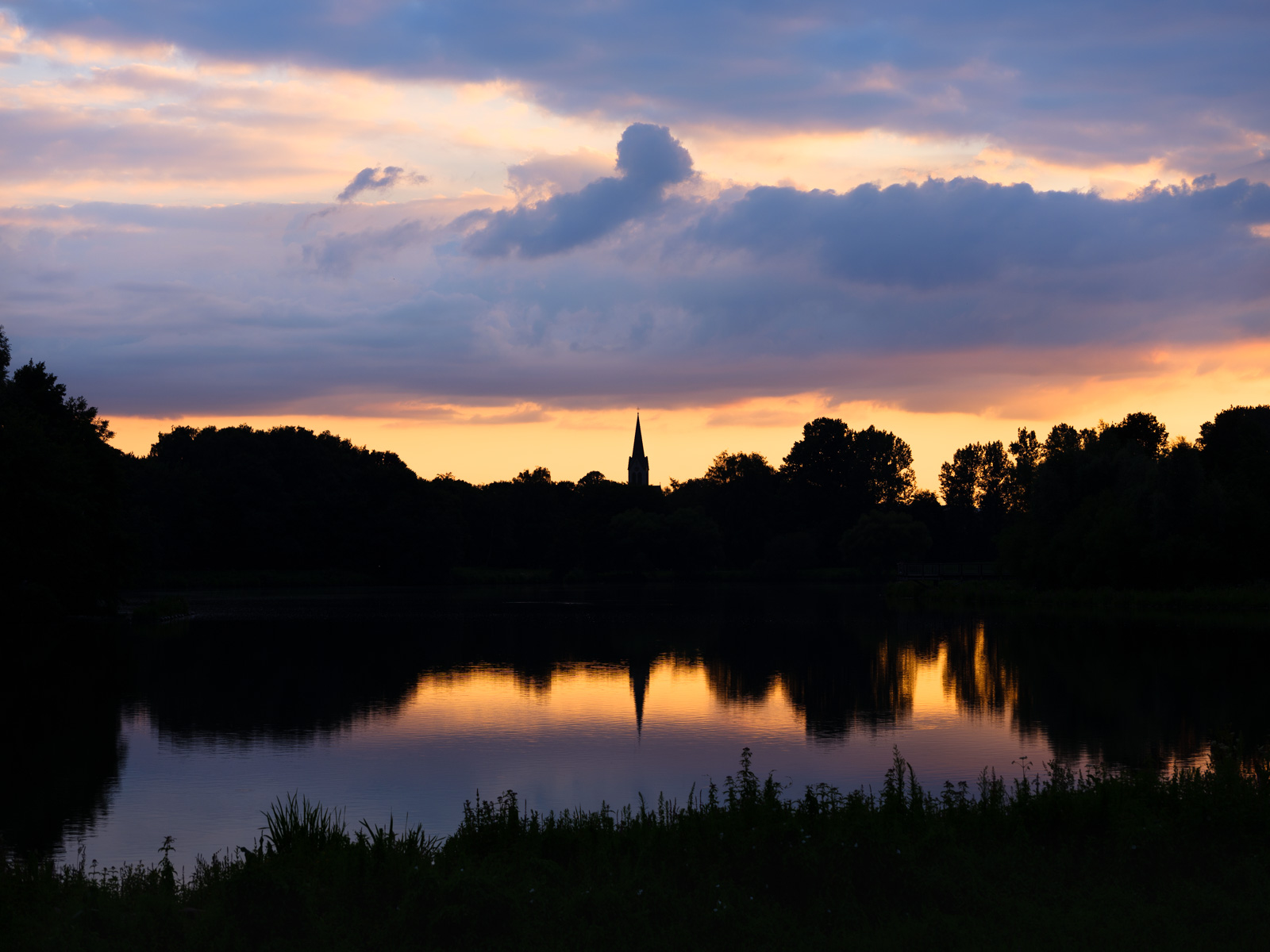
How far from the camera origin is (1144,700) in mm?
27203

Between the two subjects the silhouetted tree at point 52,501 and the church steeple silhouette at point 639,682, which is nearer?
the church steeple silhouette at point 639,682

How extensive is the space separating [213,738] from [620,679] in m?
12.9

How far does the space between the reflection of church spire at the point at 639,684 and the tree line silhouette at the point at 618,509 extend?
2153 cm

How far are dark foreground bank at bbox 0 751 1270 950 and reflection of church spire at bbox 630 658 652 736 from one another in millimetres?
12351

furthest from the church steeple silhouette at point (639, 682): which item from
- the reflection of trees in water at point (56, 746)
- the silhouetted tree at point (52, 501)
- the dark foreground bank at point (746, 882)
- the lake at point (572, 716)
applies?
the silhouetted tree at point (52, 501)

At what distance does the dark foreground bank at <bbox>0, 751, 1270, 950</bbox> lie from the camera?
8.26m

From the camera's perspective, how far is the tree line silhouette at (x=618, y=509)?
50.8 m

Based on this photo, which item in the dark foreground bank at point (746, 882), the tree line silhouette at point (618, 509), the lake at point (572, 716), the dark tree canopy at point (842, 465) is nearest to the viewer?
the dark foreground bank at point (746, 882)

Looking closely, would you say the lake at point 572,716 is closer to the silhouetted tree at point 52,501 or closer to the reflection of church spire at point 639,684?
the reflection of church spire at point 639,684

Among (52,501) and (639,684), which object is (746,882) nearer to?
(639,684)

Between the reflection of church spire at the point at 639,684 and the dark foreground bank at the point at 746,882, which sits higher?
the dark foreground bank at the point at 746,882

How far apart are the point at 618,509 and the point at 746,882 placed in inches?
5163

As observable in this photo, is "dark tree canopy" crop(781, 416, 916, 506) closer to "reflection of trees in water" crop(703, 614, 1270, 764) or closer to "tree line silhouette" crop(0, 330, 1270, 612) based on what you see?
"tree line silhouette" crop(0, 330, 1270, 612)

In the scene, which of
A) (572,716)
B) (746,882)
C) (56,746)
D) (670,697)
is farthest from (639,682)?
(746,882)
